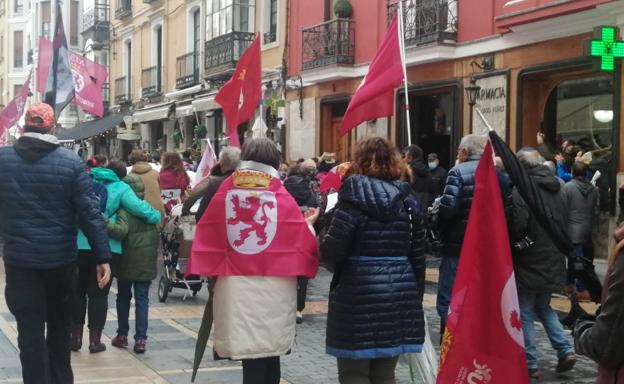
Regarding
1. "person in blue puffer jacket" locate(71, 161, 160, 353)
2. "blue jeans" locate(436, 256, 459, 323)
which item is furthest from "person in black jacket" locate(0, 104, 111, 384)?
"blue jeans" locate(436, 256, 459, 323)

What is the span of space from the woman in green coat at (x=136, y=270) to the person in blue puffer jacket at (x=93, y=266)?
79 millimetres

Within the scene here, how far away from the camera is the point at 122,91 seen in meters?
35.8

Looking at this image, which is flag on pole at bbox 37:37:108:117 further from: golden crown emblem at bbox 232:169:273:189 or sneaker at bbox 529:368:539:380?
golden crown emblem at bbox 232:169:273:189

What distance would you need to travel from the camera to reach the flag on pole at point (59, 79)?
569 inches

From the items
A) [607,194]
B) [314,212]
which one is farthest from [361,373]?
[607,194]

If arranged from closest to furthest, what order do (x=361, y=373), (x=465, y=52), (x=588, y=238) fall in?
(x=361, y=373) < (x=588, y=238) < (x=465, y=52)

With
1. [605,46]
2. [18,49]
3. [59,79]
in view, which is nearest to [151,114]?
[59,79]

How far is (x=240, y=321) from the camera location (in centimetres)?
507

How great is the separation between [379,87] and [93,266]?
10.5 feet

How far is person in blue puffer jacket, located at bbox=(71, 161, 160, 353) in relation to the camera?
7.41 meters

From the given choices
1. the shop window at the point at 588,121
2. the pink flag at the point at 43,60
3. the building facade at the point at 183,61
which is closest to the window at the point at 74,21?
the building facade at the point at 183,61

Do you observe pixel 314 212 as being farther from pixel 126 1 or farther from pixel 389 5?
pixel 126 1

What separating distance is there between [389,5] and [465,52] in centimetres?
261

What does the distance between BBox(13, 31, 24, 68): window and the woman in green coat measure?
51.7m
